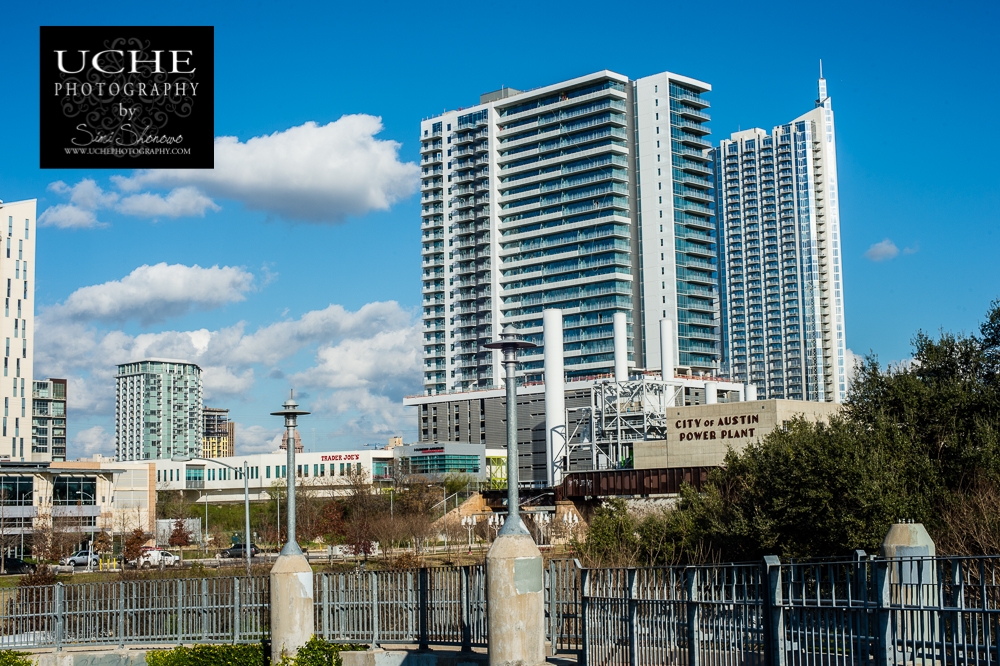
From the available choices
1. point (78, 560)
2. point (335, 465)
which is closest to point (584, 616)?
point (78, 560)

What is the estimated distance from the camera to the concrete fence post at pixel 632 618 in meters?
14.7

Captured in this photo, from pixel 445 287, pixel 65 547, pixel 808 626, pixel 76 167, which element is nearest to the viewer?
pixel 808 626

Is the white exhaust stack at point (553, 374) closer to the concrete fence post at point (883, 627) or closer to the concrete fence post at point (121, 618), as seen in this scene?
the concrete fence post at point (121, 618)

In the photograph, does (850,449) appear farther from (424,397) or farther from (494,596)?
(424,397)

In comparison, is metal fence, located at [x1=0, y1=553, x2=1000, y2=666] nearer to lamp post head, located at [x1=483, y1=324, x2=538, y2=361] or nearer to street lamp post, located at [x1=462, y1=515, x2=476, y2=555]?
lamp post head, located at [x1=483, y1=324, x2=538, y2=361]

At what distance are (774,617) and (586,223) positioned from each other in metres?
149

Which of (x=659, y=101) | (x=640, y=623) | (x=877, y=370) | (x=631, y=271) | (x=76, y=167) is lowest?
(x=640, y=623)

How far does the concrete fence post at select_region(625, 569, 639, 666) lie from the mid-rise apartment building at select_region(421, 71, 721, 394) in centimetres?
13535

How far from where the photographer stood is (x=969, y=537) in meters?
32.1

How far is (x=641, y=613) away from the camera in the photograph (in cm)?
1477

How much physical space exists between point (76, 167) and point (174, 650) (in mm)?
10417

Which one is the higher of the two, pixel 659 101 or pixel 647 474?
pixel 659 101

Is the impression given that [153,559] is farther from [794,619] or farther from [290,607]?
[794,619]

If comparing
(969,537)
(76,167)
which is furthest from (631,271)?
(76,167)
